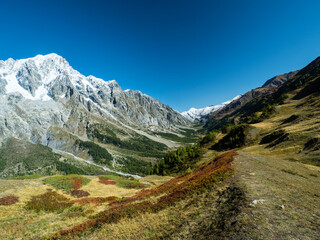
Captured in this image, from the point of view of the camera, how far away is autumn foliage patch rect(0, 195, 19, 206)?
22.3 m

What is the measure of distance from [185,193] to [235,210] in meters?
7.03

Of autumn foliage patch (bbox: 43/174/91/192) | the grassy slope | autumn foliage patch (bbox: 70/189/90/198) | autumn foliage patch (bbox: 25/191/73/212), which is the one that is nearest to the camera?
the grassy slope

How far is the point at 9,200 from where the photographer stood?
23109 mm

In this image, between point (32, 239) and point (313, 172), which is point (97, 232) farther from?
point (313, 172)

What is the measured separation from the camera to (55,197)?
91.5 ft

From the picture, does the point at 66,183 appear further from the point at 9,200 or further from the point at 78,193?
the point at 9,200

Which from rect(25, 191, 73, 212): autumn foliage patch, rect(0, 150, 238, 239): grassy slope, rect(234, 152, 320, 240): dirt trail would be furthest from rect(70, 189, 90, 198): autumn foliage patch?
rect(234, 152, 320, 240): dirt trail

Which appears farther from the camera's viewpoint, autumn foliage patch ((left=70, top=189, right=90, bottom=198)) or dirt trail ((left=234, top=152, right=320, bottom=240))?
autumn foliage patch ((left=70, top=189, right=90, bottom=198))

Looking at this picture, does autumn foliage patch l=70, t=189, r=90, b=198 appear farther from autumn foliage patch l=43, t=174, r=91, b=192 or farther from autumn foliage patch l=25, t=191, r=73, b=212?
autumn foliage patch l=25, t=191, r=73, b=212

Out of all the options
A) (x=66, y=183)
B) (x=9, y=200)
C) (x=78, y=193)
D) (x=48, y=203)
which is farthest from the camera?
(x=66, y=183)

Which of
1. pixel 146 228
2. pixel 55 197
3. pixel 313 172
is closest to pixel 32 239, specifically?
pixel 146 228

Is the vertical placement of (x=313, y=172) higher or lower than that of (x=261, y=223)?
lower

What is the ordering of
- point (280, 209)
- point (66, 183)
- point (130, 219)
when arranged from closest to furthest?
point (280, 209) < point (130, 219) < point (66, 183)

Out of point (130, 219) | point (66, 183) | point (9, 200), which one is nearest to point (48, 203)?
point (9, 200)
